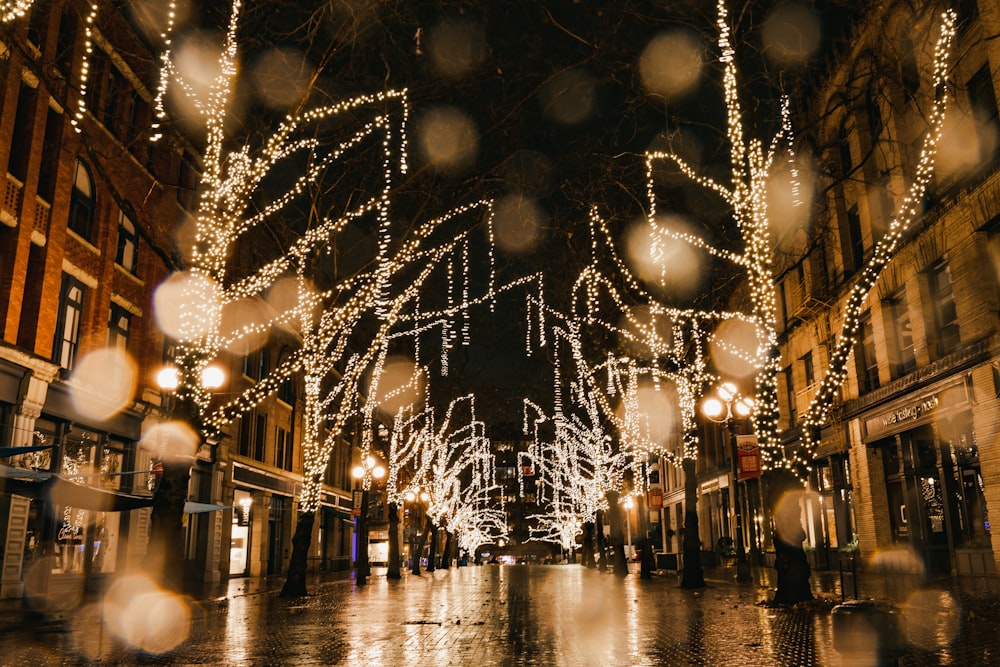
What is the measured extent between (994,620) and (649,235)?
1291 cm

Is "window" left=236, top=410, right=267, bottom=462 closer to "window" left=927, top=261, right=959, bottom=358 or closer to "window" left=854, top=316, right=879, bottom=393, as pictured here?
"window" left=854, top=316, right=879, bottom=393

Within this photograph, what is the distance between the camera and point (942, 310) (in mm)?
22094

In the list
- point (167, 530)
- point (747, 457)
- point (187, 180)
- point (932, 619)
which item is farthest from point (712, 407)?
point (187, 180)

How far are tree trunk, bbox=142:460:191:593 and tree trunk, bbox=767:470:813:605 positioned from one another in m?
10.8

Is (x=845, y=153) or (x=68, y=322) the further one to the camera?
(x=845, y=153)

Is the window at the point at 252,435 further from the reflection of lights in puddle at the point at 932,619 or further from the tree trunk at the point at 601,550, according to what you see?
the reflection of lights in puddle at the point at 932,619

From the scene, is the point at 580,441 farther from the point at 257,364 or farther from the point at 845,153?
the point at 845,153

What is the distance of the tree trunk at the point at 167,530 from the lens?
15.3m

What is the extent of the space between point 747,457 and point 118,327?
60.7 feet

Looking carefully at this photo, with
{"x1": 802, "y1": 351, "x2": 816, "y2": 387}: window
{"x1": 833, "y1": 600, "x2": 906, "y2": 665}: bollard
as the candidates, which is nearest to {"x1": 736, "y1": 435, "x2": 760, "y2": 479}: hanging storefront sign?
{"x1": 802, "y1": 351, "x2": 816, "y2": 387}: window

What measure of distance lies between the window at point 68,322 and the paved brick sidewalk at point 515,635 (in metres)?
6.58

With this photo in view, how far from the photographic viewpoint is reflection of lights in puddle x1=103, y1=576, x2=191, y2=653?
1104cm

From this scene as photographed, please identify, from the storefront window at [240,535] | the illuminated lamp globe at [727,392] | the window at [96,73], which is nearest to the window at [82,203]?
the window at [96,73]

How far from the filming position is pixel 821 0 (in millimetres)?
13594
